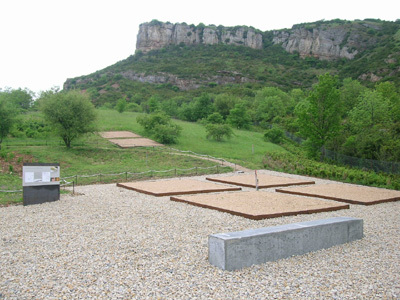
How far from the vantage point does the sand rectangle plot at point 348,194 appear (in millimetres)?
14255

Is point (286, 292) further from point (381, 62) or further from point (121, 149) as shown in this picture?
point (381, 62)

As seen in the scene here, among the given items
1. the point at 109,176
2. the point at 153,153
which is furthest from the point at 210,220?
the point at 153,153

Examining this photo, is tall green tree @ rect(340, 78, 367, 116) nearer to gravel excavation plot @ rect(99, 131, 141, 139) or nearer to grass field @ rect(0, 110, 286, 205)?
grass field @ rect(0, 110, 286, 205)

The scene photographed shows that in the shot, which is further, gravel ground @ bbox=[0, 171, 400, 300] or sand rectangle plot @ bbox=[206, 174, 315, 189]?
sand rectangle plot @ bbox=[206, 174, 315, 189]

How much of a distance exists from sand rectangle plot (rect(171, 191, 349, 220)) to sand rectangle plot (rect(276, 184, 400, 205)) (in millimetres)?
1282

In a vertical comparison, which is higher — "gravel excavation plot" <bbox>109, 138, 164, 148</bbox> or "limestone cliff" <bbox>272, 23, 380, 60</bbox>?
"limestone cliff" <bbox>272, 23, 380, 60</bbox>

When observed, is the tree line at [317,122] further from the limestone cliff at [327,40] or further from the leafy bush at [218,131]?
the limestone cliff at [327,40]

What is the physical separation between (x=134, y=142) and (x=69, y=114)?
6931 mm

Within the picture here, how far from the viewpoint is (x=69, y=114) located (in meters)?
28.9

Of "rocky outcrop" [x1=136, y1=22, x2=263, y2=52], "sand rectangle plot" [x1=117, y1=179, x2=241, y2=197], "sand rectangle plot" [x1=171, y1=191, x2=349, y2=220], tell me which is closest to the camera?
"sand rectangle plot" [x1=171, y1=191, x2=349, y2=220]

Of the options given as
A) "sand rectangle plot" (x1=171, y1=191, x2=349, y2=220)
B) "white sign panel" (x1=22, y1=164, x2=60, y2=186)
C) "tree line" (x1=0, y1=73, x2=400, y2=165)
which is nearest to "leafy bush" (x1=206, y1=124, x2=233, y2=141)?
"tree line" (x1=0, y1=73, x2=400, y2=165)

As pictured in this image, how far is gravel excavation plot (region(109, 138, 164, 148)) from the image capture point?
32.4 m

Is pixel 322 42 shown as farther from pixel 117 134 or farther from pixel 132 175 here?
pixel 132 175

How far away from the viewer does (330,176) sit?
21.8 metres
